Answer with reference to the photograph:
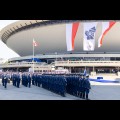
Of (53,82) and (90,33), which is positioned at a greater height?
(90,33)

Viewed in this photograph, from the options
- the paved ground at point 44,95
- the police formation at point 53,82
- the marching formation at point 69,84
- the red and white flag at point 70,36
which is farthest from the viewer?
the red and white flag at point 70,36

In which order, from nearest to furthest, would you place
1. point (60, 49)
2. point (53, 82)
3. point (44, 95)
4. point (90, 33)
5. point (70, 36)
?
point (44, 95) → point (53, 82) → point (70, 36) → point (90, 33) → point (60, 49)

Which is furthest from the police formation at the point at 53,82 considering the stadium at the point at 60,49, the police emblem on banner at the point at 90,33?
the stadium at the point at 60,49

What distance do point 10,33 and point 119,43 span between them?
2865 centimetres

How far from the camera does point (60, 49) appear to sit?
54.3 meters

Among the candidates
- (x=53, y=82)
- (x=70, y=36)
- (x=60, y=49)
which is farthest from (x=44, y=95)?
(x=60, y=49)

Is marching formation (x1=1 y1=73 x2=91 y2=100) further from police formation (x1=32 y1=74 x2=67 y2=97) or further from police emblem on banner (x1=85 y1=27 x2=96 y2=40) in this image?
police emblem on banner (x1=85 y1=27 x2=96 y2=40)

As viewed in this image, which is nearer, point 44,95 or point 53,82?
point 44,95

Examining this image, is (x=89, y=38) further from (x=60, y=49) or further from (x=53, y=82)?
(x=60, y=49)

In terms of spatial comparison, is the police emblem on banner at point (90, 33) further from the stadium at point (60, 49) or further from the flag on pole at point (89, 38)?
the stadium at point (60, 49)

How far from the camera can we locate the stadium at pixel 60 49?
42425 mm

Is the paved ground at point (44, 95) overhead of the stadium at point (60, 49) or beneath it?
beneath
